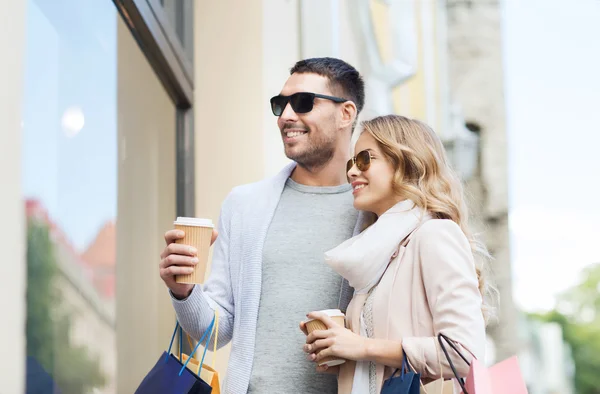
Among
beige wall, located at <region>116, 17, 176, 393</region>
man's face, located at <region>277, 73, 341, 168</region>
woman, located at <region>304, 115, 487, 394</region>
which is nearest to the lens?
woman, located at <region>304, 115, 487, 394</region>

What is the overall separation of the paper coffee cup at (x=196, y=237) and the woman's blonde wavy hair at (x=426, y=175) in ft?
1.78

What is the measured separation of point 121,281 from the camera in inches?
138

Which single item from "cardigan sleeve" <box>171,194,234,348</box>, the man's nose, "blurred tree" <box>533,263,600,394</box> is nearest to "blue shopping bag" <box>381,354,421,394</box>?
"cardigan sleeve" <box>171,194,234,348</box>

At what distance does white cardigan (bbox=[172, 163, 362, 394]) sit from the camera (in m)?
2.71

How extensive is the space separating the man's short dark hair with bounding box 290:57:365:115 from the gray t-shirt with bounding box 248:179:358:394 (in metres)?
0.42

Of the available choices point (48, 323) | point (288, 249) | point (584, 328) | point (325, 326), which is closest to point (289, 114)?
point (288, 249)

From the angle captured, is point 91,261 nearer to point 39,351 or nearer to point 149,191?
point 39,351

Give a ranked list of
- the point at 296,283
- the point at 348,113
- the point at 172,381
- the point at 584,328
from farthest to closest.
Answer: the point at 584,328 → the point at 348,113 → the point at 296,283 → the point at 172,381

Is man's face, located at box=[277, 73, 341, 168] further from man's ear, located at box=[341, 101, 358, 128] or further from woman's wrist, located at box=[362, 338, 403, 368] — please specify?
woman's wrist, located at box=[362, 338, 403, 368]

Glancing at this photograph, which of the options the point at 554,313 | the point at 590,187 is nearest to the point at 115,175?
the point at 554,313

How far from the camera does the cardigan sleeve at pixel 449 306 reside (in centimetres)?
220

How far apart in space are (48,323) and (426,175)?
3.74ft

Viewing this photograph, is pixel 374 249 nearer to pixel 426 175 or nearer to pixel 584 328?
pixel 426 175

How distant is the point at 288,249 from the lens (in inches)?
114
